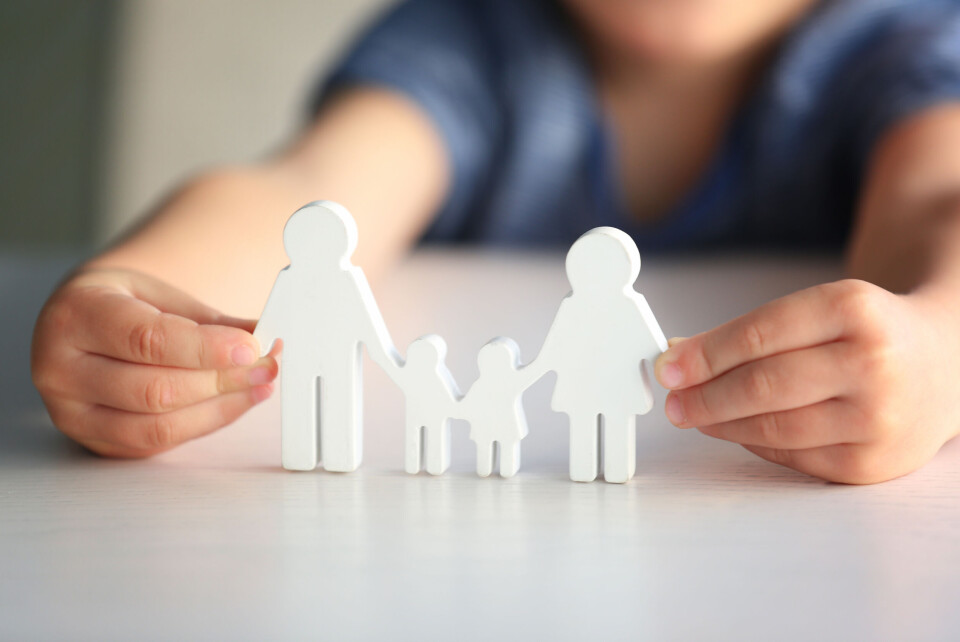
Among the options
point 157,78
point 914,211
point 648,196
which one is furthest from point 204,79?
point 914,211

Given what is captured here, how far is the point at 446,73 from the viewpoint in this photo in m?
1.03

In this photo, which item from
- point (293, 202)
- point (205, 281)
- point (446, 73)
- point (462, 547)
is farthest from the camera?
point (446, 73)

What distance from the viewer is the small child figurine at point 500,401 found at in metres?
0.43

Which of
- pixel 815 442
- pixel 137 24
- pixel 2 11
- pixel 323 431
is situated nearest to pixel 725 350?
pixel 815 442

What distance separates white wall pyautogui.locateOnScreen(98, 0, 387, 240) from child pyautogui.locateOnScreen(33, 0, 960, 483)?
0.86m

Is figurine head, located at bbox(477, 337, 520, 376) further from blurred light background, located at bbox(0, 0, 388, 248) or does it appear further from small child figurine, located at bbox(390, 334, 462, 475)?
blurred light background, located at bbox(0, 0, 388, 248)

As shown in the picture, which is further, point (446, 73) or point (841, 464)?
point (446, 73)

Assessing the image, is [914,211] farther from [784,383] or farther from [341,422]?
[341,422]

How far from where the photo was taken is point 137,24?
186cm

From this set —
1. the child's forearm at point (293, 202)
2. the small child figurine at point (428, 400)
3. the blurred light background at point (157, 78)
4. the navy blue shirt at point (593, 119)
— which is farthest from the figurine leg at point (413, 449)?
the blurred light background at point (157, 78)

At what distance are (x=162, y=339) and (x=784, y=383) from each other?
27 centimetres

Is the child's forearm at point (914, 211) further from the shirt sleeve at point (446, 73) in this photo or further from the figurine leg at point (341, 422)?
the shirt sleeve at point (446, 73)

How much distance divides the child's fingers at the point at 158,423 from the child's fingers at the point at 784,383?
0.21m

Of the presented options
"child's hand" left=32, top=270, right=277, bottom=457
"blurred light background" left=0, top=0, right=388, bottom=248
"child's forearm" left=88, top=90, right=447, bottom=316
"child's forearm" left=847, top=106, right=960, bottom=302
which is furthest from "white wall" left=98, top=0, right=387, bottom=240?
"child's hand" left=32, top=270, right=277, bottom=457
